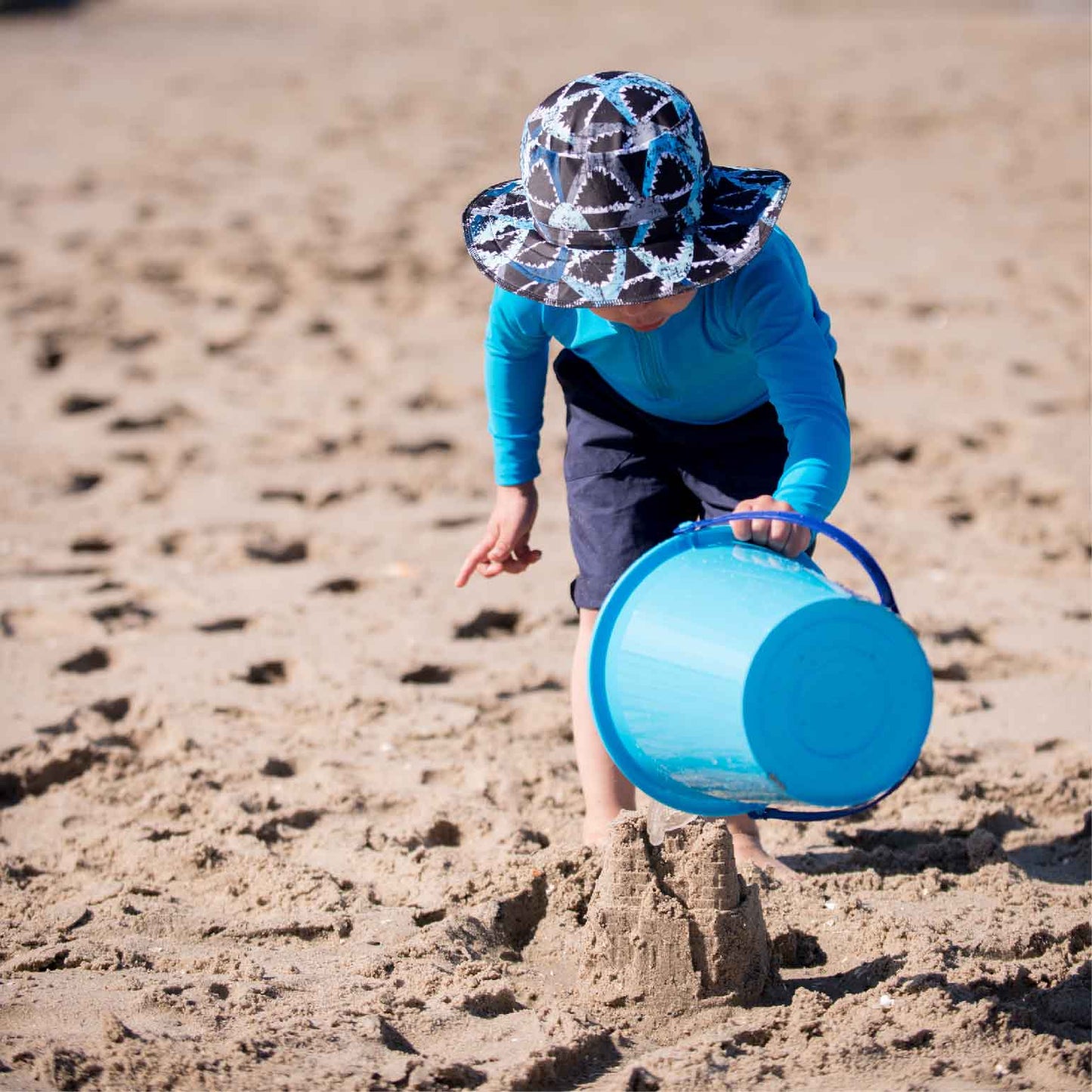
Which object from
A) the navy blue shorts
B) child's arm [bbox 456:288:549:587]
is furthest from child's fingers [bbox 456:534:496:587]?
the navy blue shorts

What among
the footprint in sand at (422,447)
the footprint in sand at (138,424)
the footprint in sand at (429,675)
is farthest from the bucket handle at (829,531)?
the footprint in sand at (138,424)

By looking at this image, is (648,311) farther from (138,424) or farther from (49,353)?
(49,353)

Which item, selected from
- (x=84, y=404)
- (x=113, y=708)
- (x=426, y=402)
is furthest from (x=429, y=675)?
(x=84, y=404)

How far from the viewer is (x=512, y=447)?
8.07 ft

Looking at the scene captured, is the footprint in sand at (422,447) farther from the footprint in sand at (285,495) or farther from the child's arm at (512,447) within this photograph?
the child's arm at (512,447)

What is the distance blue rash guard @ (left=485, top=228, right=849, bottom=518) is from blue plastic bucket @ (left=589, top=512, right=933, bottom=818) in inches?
7.9

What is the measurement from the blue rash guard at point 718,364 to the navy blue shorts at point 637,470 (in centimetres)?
4

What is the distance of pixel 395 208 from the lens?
7.26 m

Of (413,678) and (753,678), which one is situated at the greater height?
(753,678)

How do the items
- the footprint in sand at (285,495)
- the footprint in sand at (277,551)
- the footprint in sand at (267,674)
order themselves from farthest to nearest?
the footprint in sand at (285,495) → the footprint in sand at (277,551) → the footprint in sand at (267,674)

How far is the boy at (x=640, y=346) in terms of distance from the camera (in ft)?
6.42

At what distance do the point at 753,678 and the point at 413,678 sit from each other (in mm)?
1538

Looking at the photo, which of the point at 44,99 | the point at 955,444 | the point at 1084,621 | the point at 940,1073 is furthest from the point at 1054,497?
the point at 44,99

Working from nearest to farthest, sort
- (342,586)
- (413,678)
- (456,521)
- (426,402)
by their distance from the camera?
1. (413,678)
2. (342,586)
3. (456,521)
4. (426,402)
